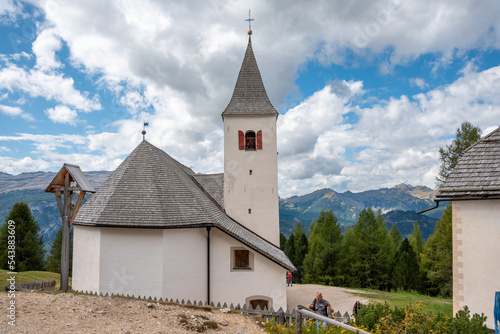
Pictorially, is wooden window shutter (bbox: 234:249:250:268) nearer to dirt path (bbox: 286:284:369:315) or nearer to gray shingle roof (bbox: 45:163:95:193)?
dirt path (bbox: 286:284:369:315)

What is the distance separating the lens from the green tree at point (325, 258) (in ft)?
130

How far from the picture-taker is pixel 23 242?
37438mm

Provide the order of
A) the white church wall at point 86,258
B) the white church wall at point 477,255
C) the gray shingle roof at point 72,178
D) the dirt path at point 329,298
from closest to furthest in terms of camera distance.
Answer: the white church wall at point 477,255 → the gray shingle roof at point 72,178 → the white church wall at point 86,258 → the dirt path at point 329,298

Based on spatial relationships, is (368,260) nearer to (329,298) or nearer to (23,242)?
(329,298)

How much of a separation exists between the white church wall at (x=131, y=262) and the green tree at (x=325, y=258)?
29.8 m

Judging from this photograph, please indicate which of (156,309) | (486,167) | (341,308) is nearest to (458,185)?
(486,167)

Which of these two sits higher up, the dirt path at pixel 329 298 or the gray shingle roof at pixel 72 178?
the gray shingle roof at pixel 72 178

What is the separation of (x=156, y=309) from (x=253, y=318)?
307cm

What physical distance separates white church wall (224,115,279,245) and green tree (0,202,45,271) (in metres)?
30.4

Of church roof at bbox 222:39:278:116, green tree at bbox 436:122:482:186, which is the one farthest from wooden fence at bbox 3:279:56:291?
green tree at bbox 436:122:482:186

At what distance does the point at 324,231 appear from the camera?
42281 mm

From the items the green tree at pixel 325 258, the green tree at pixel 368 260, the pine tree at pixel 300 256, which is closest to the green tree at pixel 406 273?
the green tree at pixel 368 260

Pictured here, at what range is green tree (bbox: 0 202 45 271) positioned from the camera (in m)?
36.7

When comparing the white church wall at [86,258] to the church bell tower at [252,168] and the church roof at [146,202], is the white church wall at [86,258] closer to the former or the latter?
the church roof at [146,202]
